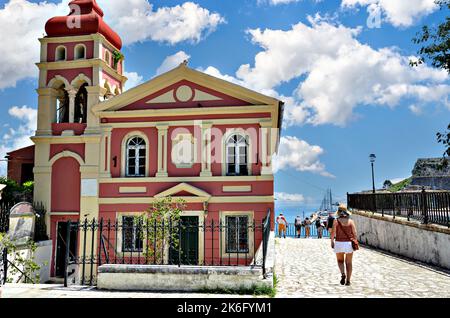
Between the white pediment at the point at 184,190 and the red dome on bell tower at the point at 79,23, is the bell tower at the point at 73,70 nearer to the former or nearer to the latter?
the red dome on bell tower at the point at 79,23

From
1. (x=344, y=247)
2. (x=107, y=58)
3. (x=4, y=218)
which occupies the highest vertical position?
(x=107, y=58)

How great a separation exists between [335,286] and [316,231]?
51.9 ft

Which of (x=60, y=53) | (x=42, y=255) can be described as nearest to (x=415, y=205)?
(x=42, y=255)

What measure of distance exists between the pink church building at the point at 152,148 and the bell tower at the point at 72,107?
47 millimetres

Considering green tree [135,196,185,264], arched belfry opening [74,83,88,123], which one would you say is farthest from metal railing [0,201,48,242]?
green tree [135,196,185,264]

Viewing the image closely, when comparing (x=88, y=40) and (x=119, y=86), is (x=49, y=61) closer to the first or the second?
(x=88, y=40)

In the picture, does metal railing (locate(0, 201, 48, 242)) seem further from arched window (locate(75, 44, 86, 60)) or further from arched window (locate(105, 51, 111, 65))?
arched window (locate(105, 51, 111, 65))

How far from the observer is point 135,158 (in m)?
19.9

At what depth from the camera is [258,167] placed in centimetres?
1900

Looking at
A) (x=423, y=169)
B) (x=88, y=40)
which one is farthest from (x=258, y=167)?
(x=423, y=169)

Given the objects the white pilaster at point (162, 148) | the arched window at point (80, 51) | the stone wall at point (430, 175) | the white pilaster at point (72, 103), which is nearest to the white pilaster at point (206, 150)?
the white pilaster at point (162, 148)

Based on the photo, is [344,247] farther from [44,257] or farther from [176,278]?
[44,257]

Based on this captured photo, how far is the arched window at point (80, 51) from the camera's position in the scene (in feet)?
69.8

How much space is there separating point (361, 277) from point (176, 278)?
16.9ft
